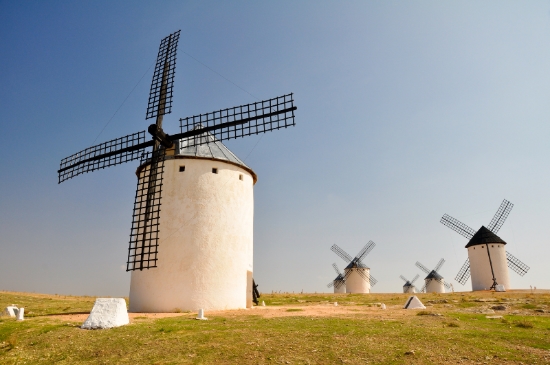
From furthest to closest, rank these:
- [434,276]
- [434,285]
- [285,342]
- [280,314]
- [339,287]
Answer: [434,276] → [434,285] → [339,287] → [280,314] → [285,342]

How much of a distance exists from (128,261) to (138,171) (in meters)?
4.74

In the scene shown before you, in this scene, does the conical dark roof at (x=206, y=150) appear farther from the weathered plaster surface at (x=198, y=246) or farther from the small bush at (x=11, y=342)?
the small bush at (x=11, y=342)

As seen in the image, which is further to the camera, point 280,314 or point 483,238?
point 483,238

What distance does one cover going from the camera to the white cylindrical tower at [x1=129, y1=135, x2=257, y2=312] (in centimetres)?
1638

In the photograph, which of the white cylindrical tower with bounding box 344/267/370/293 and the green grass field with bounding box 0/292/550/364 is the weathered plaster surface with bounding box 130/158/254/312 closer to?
the green grass field with bounding box 0/292/550/364

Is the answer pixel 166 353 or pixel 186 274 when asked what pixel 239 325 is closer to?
pixel 166 353

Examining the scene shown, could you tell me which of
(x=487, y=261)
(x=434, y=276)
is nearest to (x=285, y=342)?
(x=487, y=261)

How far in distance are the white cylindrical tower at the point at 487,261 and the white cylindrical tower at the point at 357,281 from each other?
14.2 m

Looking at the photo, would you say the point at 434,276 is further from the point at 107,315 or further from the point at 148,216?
the point at 107,315

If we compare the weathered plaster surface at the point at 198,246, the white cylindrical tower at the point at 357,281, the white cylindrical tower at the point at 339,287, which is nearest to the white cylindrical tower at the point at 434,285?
the white cylindrical tower at the point at 357,281

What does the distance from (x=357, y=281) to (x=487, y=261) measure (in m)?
16.8

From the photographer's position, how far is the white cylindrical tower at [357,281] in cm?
5122

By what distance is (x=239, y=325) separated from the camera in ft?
37.2

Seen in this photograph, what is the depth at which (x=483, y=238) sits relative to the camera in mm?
40562
